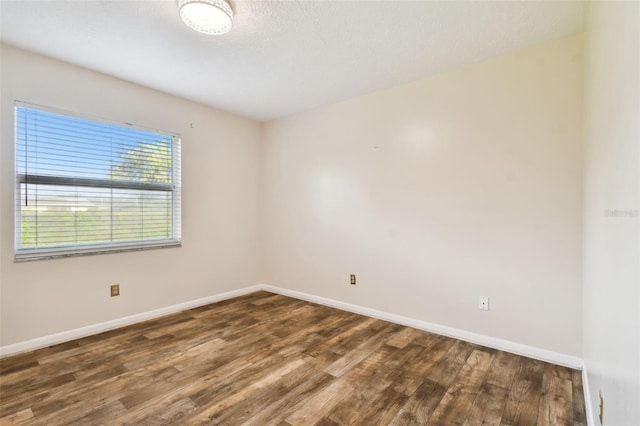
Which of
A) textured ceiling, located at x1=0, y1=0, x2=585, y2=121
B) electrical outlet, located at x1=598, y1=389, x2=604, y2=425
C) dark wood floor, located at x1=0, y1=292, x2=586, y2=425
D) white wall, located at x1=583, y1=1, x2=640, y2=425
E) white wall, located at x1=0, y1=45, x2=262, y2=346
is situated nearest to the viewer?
white wall, located at x1=583, y1=1, x2=640, y2=425

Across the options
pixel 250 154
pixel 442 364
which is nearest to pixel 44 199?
pixel 250 154

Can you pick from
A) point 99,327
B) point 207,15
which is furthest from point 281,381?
point 207,15

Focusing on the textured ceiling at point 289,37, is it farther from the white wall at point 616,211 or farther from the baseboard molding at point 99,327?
the baseboard molding at point 99,327

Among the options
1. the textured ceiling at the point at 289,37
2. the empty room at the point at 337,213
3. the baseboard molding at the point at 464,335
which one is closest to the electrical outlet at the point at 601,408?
the empty room at the point at 337,213

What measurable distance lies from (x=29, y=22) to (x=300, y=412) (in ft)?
9.88

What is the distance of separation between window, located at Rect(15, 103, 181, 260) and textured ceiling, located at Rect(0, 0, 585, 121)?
0.58 meters

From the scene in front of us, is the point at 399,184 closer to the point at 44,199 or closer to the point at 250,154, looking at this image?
the point at 250,154

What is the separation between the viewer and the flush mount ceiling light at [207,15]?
5.71 feet

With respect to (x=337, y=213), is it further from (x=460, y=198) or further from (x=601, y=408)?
(x=601, y=408)

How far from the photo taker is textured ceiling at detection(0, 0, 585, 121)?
6.12ft

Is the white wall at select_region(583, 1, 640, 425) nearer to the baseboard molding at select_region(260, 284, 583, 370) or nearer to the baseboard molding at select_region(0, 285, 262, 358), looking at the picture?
the baseboard molding at select_region(260, 284, 583, 370)

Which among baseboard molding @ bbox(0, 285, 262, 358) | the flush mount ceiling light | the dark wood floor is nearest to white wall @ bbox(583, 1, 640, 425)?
the dark wood floor

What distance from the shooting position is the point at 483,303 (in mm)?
2521

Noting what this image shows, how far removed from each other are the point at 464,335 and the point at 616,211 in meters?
1.90
